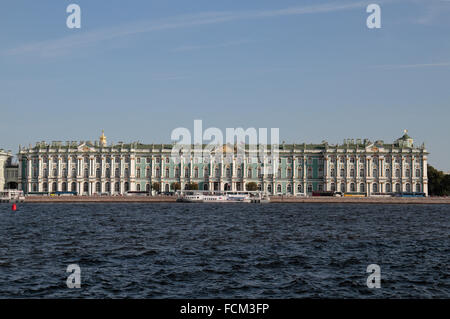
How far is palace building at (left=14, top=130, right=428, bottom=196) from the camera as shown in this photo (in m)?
89.1

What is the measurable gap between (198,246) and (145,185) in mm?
71093

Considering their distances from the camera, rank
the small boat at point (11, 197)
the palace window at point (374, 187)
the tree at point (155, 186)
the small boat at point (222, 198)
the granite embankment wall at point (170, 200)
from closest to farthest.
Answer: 1. the granite embankment wall at point (170, 200)
2. the small boat at point (11, 197)
3. the small boat at point (222, 198)
4. the palace window at point (374, 187)
5. the tree at point (155, 186)

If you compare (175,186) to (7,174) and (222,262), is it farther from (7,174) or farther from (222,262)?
(222,262)

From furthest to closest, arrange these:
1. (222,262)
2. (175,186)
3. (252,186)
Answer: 1. (175,186)
2. (252,186)
3. (222,262)

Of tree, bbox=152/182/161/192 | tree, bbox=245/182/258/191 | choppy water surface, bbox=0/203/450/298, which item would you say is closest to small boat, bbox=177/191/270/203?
tree, bbox=245/182/258/191

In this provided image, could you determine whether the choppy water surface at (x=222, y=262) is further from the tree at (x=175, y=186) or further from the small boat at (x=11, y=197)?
the tree at (x=175, y=186)

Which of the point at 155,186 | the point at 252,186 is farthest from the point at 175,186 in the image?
the point at 252,186

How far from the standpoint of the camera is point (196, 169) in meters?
90.8

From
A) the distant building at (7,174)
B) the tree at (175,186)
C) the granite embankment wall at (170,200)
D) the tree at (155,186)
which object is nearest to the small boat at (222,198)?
the granite embankment wall at (170,200)

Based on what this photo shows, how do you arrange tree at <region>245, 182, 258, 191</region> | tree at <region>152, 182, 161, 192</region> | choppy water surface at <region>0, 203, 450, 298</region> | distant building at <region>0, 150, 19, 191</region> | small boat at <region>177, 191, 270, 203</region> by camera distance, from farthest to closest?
distant building at <region>0, 150, 19, 191</region>, tree at <region>152, 182, 161, 192</region>, tree at <region>245, 182, 258, 191</region>, small boat at <region>177, 191, 270, 203</region>, choppy water surface at <region>0, 203, 450, 298</region>

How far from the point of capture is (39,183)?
9050cm

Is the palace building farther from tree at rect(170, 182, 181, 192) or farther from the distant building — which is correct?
the distant building

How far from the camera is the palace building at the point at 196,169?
292 ft
